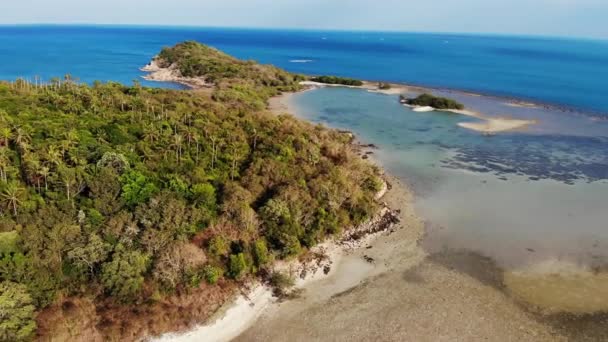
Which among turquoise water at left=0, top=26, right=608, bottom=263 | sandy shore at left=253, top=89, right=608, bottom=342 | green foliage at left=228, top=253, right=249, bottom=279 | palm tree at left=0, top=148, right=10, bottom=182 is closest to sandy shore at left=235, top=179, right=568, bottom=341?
sandy shore at left=253, top=89, right=608, bottom=342

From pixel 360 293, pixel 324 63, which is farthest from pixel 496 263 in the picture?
pixel 324 63

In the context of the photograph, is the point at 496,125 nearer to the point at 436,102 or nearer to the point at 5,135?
the point at 436,102

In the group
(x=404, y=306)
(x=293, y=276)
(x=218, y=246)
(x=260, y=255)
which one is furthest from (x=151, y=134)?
(x=404, y=306)

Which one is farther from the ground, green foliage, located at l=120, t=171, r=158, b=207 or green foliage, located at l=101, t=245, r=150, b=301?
green foliage, located at l=120, t=171, r=158, b=207

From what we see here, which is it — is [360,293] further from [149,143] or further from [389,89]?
[389,89]

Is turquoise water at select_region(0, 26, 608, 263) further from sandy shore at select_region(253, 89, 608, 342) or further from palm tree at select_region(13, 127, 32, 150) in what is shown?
palm tree at select_region(13, 127, 32, 150)

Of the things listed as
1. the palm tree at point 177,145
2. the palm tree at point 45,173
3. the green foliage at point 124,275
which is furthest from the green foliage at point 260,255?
the palm tree at point 45,173
